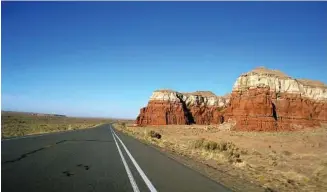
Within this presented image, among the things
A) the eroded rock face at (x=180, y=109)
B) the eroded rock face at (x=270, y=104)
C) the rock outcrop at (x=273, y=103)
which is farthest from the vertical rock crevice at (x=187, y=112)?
the eroded rock face at (x=270, y=104)

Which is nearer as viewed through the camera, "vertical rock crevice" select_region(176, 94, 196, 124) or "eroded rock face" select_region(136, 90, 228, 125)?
"eroded rock face" select_region(136, 90, 228, 125)

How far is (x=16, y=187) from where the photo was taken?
8.35 metres

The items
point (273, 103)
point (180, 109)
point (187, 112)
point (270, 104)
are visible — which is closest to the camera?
point (270, 104)

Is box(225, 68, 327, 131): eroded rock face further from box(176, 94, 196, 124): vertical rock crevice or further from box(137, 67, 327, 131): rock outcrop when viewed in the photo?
box(176, 94, 196, 124): vertical rock crevice

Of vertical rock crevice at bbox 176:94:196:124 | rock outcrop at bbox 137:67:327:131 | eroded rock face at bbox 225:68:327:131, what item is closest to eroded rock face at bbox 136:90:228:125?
vertical rock crevice at bbox 176:94:196:124

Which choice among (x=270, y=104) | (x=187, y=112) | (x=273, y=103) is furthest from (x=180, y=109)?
(x=270, y=104)

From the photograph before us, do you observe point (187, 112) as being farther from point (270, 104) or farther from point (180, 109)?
point (270, 104)

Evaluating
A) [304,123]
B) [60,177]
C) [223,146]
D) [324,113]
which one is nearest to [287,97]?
[304,123]

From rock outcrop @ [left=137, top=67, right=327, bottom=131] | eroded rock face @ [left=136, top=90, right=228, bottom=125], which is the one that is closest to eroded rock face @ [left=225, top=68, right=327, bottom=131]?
rock outcrop @ [left=137, top=67, right=327, bottom=131]

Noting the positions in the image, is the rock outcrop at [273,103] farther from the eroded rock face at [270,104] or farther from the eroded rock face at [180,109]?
the eroded rock face at [180,109]

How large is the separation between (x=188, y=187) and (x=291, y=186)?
432cm

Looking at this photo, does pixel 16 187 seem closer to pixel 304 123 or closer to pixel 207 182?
pixel 207 182

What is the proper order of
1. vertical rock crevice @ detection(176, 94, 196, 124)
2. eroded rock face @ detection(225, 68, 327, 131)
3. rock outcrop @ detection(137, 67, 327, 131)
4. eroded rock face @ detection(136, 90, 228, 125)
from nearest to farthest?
eroded rock face @ detection(225, 68, 327, 131) → rock outcrop @ detection(137, 67, 327, 131) → eroded rock face @ detection(136, 90, 228, 125) → vertical rock crevice @ detection(176, 94, 196, 124)

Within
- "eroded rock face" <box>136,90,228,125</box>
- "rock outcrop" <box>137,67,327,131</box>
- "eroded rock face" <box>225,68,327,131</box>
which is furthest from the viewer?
"eroded rock face" <box>136,90,228,125</box>
